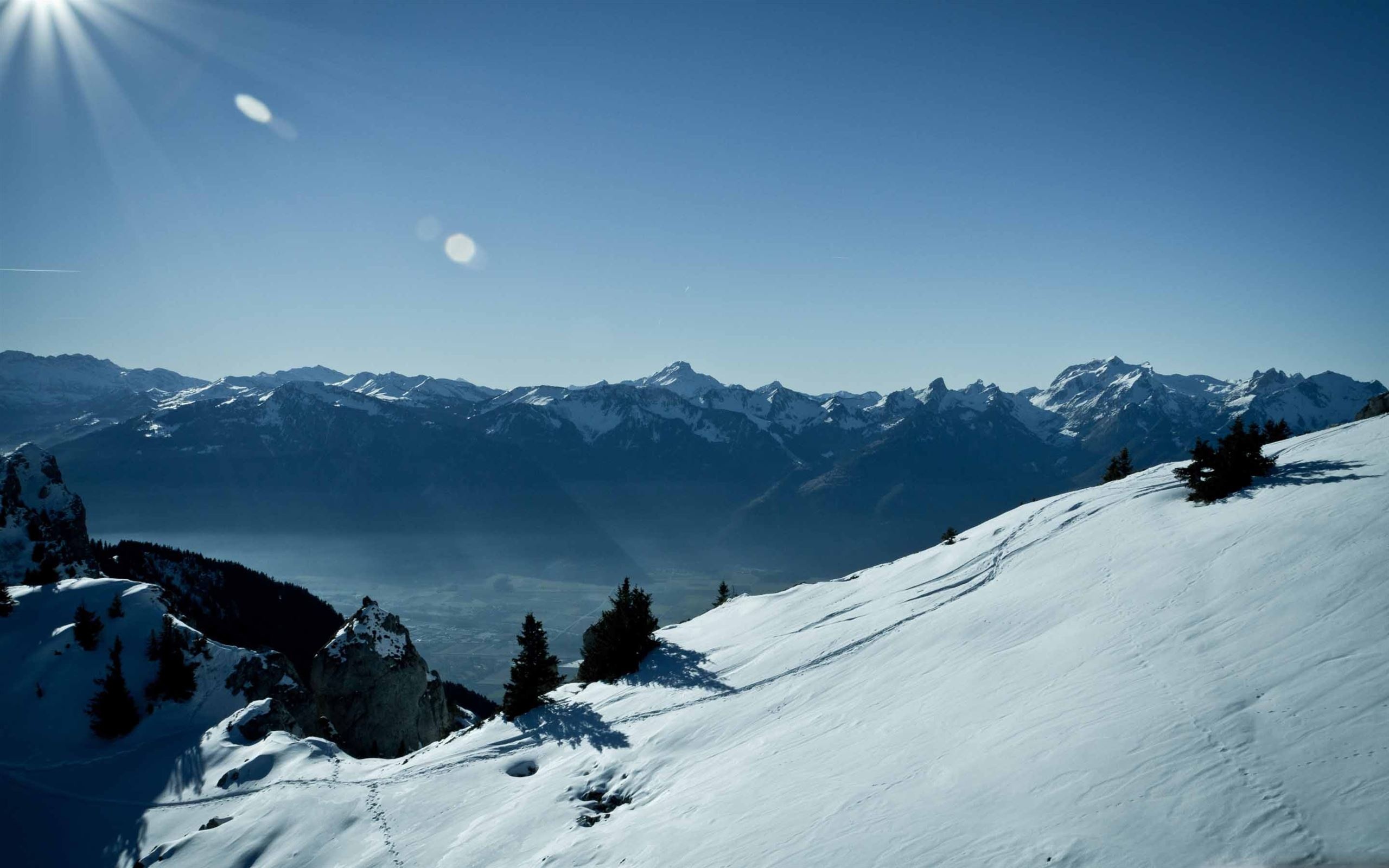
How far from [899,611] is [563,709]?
1648 centimetres

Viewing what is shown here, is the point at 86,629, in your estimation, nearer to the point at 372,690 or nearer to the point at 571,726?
the point at 372,690

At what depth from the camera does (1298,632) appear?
1220 cm

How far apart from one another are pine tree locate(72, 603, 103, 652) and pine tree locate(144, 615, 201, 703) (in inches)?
183

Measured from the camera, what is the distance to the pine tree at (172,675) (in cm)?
4084

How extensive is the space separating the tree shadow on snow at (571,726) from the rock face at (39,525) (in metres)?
56.4

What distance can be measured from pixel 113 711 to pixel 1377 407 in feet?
261

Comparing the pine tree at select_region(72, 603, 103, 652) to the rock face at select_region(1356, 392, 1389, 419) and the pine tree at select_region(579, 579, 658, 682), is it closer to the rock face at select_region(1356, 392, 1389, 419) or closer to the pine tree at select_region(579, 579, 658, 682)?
the pine tree at select_region(579, 579, 658, 682)

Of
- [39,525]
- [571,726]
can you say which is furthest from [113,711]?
[39,525]

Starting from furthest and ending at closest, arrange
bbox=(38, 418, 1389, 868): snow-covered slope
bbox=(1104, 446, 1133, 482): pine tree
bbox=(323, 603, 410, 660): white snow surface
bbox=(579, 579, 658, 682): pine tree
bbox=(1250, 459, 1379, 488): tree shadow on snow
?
bbox=(323, 603, 410, 660): white snow surface
bbox=(1104, 446, 1133, 482): pine tree
bbox=(579, 579, 658, 682): pine tree
bbox=(1250, 459, 1379, 488): tree shadow on snow
bbox=(38, 418, 1389, 868): snow-covered slope

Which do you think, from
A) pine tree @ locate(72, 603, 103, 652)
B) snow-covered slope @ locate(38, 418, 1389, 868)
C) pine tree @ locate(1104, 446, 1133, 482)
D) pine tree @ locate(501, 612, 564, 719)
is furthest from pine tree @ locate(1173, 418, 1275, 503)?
pine tree @ locate(72, 603, 103, 652)

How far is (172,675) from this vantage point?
135 feet

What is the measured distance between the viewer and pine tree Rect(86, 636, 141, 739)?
3775 cm

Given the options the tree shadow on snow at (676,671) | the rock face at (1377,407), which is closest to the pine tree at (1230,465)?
the rock face at (1377,407)

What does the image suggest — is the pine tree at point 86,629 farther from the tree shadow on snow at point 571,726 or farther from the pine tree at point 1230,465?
the pine tree at point 1230,465
